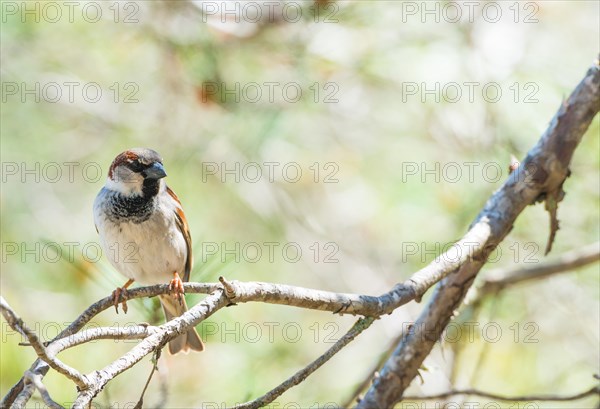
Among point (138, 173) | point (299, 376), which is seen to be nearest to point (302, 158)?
point (138, 173)

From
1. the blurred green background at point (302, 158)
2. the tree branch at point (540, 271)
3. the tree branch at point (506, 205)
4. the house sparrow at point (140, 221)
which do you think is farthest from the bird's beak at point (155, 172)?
the tree branch at point (540, 271)

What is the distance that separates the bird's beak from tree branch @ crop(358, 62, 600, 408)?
4.01ft

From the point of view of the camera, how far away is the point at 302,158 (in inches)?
234

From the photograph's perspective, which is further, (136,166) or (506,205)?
(136,166)

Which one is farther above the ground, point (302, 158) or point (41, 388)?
point (302, 158)

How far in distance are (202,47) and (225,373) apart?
1.71 meters

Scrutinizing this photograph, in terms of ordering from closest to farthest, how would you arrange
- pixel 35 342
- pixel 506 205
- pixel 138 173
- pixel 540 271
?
1. pixel 35 342
2. pixel 506 205
3. pixel 540 271
4. pixel 138 173

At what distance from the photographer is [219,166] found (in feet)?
16.8

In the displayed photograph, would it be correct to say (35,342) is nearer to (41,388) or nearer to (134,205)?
(41,388)

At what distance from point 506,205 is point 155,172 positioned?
4.71ft

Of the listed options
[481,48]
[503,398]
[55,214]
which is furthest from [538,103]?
[55,214]

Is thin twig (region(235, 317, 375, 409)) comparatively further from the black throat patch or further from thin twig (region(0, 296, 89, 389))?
the black throat patch

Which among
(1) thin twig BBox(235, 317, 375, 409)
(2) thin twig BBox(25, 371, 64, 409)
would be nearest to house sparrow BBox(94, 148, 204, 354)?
(1) thin twig BBox(235, 317, 375, 409)

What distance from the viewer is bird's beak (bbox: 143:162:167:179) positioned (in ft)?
10.4
